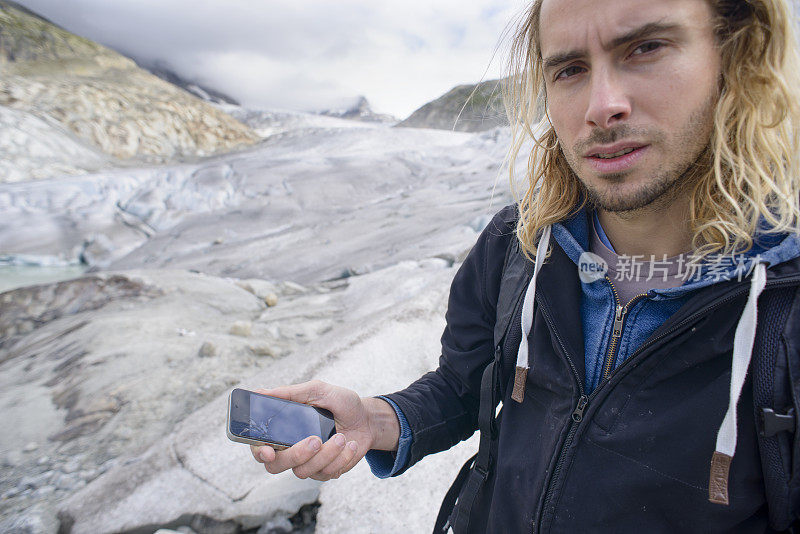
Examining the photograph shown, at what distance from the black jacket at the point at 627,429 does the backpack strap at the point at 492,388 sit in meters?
0.03

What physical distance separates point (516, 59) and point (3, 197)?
42.4ft

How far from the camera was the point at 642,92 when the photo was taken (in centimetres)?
109

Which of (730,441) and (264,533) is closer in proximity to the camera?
(730,441)

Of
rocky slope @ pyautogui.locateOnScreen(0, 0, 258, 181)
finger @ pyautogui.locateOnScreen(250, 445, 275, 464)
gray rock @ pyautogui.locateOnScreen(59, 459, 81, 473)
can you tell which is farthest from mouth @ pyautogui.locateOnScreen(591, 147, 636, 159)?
rocky slope @ pyautogui.locateOnScreen(0, 0, 258, 181)

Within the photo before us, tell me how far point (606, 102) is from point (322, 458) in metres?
1.12

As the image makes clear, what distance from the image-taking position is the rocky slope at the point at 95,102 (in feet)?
54.4

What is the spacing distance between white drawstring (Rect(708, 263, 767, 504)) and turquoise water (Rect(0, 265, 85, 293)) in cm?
961

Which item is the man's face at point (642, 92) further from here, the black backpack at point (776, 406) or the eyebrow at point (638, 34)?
the black backpack at point (776, 406)

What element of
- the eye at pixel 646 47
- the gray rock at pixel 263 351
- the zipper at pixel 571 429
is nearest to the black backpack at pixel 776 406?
→ the zipper at pixel 571 429

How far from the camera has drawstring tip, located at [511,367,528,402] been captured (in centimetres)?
121

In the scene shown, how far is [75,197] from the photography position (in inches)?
449

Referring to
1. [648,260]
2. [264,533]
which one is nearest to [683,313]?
[648,260]

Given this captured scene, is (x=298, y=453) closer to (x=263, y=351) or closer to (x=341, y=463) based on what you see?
(x=341, y=463)

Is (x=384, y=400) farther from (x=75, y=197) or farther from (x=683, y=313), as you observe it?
(x=75, y=197)
